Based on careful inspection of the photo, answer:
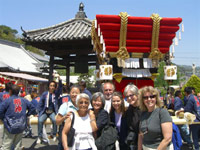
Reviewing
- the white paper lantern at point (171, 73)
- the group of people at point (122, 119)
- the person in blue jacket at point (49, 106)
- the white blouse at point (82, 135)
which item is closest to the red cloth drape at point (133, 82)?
the white paper lantern at point (171, 73)

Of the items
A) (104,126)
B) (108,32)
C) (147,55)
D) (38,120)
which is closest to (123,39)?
(108,32)

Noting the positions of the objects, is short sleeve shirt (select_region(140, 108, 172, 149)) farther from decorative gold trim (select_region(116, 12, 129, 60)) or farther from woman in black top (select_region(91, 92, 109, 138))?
decorative gold trim (select_region(116, 12, 129, 60))

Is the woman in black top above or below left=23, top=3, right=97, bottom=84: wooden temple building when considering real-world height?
below

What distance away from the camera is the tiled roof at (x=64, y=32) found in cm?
721

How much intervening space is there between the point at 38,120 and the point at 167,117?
129 inches

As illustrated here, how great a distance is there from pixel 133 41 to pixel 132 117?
229 cm

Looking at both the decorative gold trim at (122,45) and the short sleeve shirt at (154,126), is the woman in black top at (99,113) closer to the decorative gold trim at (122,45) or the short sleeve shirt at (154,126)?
the short sleeve shirt at (154,126)

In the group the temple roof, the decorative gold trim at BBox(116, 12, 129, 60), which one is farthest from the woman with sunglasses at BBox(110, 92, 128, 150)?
the temple roof

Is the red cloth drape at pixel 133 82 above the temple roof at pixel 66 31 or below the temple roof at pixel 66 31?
below

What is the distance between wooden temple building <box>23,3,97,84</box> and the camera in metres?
7.29

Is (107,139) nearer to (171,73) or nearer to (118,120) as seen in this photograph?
(118,120)

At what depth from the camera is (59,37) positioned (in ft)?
23.9

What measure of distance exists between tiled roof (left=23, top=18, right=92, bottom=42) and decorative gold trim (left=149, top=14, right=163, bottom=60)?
2626 mm

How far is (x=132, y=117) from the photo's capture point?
2.97 meters
